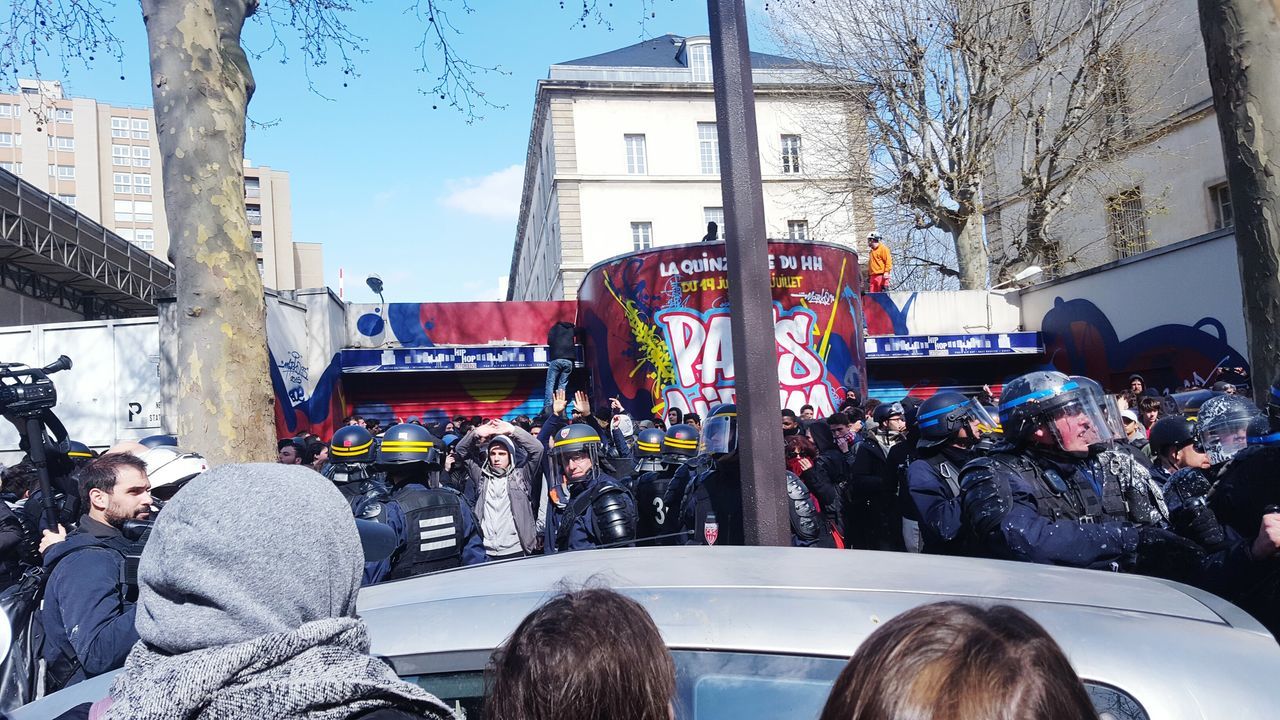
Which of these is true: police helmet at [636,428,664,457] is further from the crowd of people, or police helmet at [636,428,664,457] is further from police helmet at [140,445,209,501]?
police helmet at [140,445,209,501]

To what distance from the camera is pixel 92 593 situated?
3.10m

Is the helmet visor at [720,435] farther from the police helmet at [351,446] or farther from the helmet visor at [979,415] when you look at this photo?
the police helmet at [351,446]

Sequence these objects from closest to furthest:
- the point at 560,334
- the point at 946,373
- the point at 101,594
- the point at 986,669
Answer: the point at 986,669, the point at 101,594, the point at 560,334, the point at 946,373

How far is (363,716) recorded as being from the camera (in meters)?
1.25

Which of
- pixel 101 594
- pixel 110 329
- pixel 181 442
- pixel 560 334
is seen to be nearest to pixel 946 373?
pixel 560 334

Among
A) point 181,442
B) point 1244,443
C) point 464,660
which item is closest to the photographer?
point 464,660

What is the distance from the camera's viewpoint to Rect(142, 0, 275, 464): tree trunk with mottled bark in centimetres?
525

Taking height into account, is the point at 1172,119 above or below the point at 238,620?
above

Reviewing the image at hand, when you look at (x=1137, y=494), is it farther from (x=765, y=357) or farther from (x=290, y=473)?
(x=290, y=473)

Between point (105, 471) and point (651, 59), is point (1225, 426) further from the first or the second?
point (651, 59)

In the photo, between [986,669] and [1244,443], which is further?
[1244,443]

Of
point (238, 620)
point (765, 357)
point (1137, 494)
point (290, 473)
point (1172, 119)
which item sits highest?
point (1172, 119)

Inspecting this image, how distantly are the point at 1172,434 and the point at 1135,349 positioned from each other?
14.9 metres

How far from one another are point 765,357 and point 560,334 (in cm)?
1473
